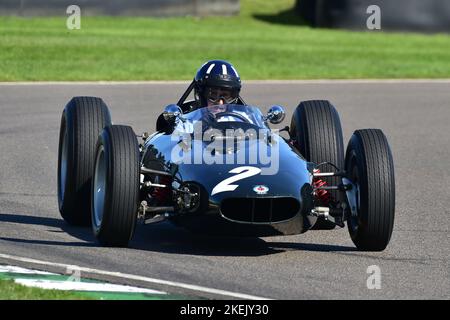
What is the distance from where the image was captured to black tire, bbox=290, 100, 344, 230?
433 inches

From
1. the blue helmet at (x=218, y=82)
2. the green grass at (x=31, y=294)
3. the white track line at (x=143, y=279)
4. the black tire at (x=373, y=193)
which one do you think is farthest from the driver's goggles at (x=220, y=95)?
the green grass at (x=31, y=294)

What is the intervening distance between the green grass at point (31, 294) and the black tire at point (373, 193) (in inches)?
99.5

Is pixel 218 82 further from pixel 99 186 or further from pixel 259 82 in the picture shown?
pixel 259 82

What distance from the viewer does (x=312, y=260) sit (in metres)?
9.61

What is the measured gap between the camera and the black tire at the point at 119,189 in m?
9.55

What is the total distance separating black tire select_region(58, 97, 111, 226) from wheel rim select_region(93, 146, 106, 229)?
373 millimetres

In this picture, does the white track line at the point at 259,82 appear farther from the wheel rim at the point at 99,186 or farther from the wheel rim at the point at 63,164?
the wheel rim at the point at 99,186

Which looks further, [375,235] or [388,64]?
[388,64]

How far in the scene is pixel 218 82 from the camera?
1107 cm

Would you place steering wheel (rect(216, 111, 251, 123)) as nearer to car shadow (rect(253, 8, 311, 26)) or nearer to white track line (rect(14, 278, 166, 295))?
white track line (rect(14, 278, 166, 295))

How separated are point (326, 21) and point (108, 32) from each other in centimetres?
625
